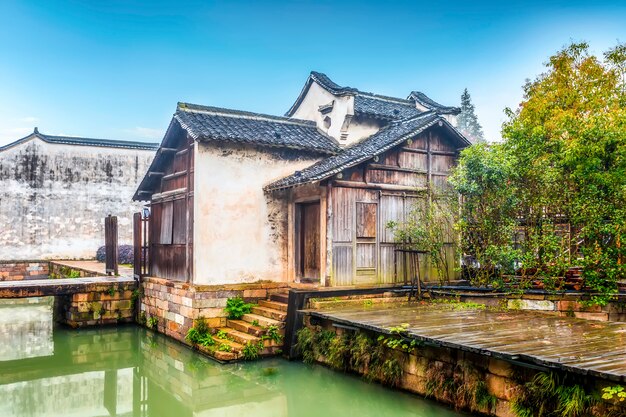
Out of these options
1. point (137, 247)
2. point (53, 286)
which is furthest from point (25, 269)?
point (53, 286)

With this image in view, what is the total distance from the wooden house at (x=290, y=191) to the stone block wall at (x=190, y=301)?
243 millimetres

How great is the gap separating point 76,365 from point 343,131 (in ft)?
24.6

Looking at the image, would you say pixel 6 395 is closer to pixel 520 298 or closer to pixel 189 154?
pixel 189 154

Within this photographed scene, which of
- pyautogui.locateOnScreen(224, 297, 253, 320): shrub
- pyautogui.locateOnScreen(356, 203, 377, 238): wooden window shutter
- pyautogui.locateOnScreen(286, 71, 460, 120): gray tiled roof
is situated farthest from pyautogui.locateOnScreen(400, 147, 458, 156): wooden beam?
pyautogui.locateOnScreen(224, 297, 253, 320): shrub

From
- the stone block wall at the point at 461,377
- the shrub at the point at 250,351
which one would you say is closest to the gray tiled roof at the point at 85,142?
the shrub at the point at 250,351

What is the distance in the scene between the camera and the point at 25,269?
2222 centimetres

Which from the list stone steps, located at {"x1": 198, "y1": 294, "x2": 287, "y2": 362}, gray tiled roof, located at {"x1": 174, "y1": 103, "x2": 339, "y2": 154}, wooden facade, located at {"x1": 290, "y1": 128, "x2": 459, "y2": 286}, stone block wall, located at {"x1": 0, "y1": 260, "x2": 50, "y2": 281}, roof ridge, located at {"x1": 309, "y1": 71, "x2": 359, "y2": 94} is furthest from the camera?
stone block wall, located at {"x1": 0, "y1": 260, "x2": 50, "y2": 281}

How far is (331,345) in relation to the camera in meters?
8.62

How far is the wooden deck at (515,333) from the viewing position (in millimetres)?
5344

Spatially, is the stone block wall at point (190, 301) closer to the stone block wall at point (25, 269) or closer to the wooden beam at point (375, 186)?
the wooden beam at point (375, 186)

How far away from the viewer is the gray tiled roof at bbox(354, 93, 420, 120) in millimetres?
13297

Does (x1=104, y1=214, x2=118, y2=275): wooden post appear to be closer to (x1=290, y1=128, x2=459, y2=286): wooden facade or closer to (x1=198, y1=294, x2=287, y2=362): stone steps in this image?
(x1=198, y1=294, x2=287, y2=362): stone steps

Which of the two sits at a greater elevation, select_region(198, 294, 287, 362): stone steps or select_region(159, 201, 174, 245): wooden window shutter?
select_region(159, 201, 174, 245): wooden window shutter

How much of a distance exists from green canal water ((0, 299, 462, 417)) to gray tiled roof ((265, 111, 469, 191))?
3.47 metres
